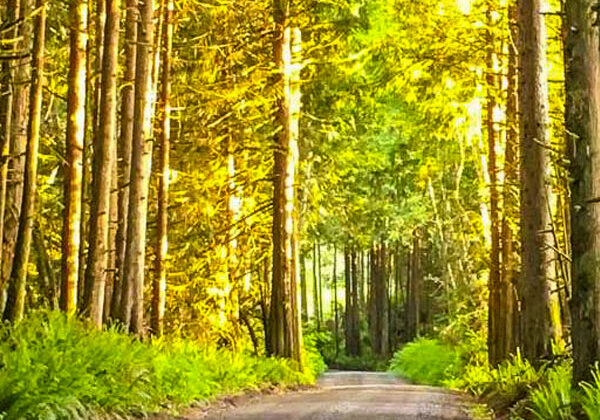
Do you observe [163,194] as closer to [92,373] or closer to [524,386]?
[92,373]

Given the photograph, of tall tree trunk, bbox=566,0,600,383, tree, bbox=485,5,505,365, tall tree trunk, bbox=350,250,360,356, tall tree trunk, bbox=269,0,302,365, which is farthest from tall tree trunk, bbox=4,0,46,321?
tall tree trunk, bbox=350,250,360,356

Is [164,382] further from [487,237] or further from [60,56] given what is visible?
[487,237]

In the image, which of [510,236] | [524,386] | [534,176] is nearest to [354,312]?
[510,236]

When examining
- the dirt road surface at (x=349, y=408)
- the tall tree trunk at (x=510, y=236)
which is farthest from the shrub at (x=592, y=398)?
the tall tree trunk at (x=510, y=236)

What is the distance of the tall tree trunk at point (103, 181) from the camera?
42.1 ft

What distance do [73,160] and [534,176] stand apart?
682 centimetres

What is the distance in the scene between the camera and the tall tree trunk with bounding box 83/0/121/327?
1282 cm

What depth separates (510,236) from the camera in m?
19.1

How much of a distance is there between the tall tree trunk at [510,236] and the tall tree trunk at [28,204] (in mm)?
9630

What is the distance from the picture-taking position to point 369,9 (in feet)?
69.2

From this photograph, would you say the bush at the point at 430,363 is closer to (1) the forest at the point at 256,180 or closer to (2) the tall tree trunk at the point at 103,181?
(1) the forest at the point at 256,180

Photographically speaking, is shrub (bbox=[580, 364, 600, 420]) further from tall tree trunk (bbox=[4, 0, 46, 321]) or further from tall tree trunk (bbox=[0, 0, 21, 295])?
tall tree trunk (bbox=[0, 0, 21, 295])

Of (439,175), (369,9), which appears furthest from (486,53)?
(439,175)

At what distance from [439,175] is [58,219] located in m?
16.0
